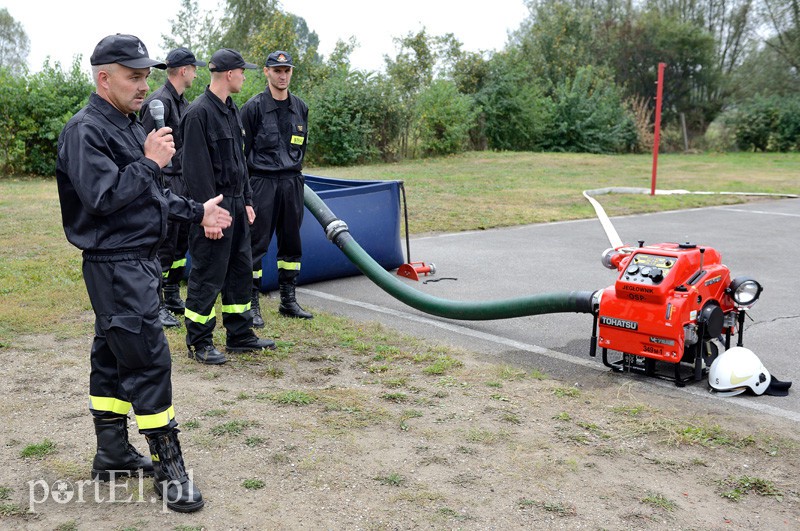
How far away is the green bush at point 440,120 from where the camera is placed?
25938 millimetres

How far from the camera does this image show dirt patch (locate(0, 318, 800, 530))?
3506 mm

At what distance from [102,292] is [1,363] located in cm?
263

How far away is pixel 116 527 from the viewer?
3377 millimetres

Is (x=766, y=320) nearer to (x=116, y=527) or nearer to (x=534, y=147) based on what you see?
(x=116, y=527)

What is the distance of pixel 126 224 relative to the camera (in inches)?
136

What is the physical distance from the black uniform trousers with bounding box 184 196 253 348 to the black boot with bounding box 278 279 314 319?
1.03 metres

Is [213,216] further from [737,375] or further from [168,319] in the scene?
[737,375]

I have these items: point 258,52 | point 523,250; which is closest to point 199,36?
point 258,52

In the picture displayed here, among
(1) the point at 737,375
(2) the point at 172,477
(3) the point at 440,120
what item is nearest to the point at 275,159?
(2) the point at 172,477

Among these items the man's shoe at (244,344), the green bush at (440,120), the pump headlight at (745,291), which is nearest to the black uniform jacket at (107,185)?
the man's shoe at (244,344)

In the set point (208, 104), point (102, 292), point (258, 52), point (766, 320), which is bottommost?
point (766, 320)

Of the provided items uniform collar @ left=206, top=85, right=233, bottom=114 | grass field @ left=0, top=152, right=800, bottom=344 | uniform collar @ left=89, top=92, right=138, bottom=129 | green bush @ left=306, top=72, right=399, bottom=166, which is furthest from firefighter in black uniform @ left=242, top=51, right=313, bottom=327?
green bush @ left=306, top=72, right=399, bottom=166

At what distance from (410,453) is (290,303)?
9.83ft

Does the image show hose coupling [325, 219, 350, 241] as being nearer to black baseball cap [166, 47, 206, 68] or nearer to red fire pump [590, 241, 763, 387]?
black baseball cap [166, 47, 206, 68]
